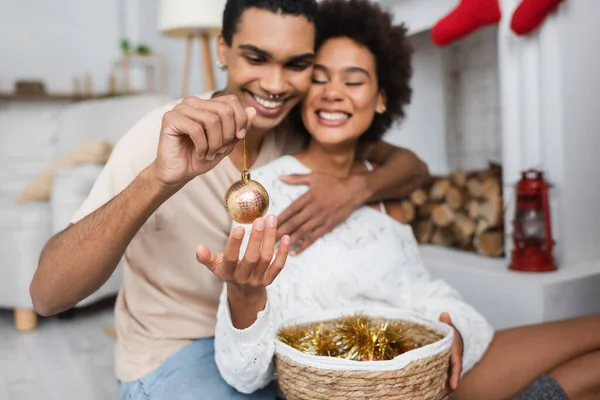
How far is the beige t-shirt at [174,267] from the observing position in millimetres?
1193

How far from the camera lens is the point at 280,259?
0.79 m

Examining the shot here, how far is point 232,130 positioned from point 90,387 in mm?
1386

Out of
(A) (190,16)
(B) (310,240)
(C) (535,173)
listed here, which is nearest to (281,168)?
(B) (310,240)

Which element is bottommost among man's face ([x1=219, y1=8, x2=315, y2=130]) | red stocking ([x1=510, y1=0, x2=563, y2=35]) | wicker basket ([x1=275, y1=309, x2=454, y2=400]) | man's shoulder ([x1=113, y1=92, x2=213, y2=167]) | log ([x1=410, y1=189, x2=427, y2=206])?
wicker basket ([x1=275, y1=309, x2=454, y2=400])

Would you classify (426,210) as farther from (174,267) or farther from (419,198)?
(174,267)

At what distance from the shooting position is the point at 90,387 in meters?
1.90

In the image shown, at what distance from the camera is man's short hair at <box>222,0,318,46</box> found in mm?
1150

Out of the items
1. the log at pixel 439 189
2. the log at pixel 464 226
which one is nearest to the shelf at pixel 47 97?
the log at pixel 439 189

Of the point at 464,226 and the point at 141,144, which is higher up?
the point at 141,144

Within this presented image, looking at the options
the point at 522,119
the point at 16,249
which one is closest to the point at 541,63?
the point at 522,119

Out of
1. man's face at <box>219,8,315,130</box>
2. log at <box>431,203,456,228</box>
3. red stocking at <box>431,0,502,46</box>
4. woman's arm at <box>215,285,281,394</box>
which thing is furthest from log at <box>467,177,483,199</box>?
woman's arm at <box>215,285,281,394</box>

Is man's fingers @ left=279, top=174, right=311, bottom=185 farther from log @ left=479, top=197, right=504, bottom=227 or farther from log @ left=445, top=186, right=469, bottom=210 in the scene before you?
log @ left=445, top=186, right=469, bottom=210

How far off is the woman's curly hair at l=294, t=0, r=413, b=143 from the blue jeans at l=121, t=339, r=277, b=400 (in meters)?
0.53

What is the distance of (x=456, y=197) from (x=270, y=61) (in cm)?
125
